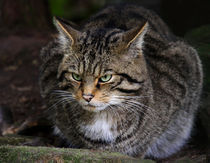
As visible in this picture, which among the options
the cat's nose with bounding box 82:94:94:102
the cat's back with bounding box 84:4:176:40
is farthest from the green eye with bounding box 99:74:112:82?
the cat's back with bounding box 84:4:176:40

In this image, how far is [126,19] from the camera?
5.07 m

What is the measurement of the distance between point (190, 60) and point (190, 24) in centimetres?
239

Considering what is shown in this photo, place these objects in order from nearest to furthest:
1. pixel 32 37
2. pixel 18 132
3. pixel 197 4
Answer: pixel 18 132, pixel 197 4, pixel 32 37

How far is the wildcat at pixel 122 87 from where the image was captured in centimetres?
377

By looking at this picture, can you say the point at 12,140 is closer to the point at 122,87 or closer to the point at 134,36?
the point at 122,87

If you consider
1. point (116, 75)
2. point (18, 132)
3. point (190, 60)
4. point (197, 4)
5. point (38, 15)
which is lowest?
point (18, 132)

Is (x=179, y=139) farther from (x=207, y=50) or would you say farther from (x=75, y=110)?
(x=75, y=110)

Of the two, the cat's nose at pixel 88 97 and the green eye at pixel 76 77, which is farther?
the green eye at pixel 76 77

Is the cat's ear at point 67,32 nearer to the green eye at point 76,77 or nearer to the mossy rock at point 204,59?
the green eye at point 76,77

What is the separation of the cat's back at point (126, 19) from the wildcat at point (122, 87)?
2 cm

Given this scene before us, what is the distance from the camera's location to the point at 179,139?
5.07 m

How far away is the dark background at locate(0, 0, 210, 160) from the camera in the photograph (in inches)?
221

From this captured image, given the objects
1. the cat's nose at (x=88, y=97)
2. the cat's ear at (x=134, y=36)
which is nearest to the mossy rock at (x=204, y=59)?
the cat's ear at (x=134, y=36)

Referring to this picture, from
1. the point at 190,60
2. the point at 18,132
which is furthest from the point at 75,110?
the point at 190,60
